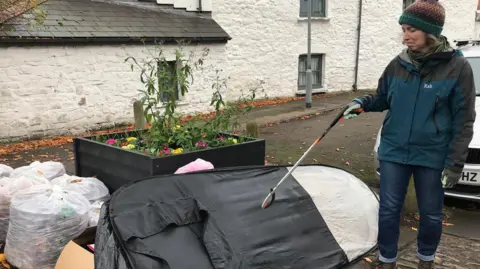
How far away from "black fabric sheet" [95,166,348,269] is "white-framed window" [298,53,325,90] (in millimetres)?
11792

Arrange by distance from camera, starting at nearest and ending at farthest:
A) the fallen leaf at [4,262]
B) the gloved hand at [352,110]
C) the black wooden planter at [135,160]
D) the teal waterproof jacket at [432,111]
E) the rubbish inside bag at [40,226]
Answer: the teal waterproof jacket at [432,111], the gloved hand at [352,110], the rubbish inside bag at [40,226], the fallen leaf at [4,262], the black wooden planter at [135,160]

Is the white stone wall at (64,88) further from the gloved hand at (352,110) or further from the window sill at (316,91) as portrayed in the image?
the gloved hand at (352,110)

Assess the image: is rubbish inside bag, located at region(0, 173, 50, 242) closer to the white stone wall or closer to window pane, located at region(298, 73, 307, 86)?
the white stone wall

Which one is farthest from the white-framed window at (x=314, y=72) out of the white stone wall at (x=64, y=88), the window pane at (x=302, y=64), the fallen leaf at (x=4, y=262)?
the fallen leaf at (x=4, y=262)

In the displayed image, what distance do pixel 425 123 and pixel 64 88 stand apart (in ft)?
25.6

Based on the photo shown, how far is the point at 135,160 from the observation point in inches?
150

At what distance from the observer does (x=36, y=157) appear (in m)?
7.43

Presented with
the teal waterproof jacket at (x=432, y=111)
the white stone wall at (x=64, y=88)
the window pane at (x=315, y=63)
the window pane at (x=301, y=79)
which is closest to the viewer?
the teal waterproof jacket at (x=432, y=111)

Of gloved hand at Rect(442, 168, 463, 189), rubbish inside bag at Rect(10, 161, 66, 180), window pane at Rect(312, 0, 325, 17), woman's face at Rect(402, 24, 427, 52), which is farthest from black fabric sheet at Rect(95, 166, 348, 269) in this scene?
window pane at Rect(312, 0, 325, 17)

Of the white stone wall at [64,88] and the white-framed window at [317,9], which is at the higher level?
the white-framed window at [317,9]

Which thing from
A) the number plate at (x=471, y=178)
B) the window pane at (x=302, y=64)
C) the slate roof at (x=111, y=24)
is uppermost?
the slate roof at (x=111, y=24)

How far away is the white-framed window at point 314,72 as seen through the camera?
584 inches

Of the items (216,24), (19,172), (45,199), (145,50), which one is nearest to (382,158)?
(45,199)

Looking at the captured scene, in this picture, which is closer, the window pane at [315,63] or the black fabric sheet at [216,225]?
the black fabric sheet at [216,225]
